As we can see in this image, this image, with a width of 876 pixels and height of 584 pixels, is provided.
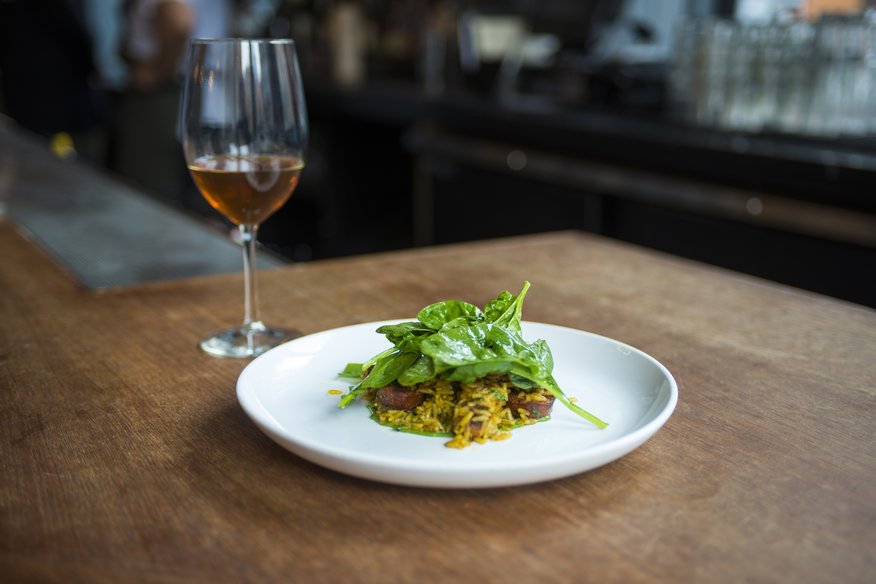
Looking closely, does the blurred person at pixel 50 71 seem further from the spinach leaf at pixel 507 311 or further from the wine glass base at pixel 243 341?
the spinach leaf at pixel 507 311

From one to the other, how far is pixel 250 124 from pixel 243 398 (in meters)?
0.32

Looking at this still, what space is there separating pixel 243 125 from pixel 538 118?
2.15 meters

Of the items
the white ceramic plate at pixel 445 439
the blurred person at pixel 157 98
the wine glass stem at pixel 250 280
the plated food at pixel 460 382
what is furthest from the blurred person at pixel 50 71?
the plated food at pixel 460 382

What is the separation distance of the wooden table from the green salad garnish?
0.07m

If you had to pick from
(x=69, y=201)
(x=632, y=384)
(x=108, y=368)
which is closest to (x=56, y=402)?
(x=108, y=368)

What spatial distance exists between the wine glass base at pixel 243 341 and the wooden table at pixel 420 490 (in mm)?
23

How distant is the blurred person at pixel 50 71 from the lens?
527 cm

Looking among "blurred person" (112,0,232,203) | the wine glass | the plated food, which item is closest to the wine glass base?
the wine glass

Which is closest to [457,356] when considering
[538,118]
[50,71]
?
[538,118]

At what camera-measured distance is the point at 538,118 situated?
9.62 ft

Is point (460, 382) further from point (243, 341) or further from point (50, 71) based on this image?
point (50, 71)

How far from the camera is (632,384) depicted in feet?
2.37

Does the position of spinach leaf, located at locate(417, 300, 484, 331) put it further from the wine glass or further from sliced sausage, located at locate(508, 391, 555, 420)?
the wine glass

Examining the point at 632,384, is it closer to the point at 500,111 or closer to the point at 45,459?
the point at 45,459
